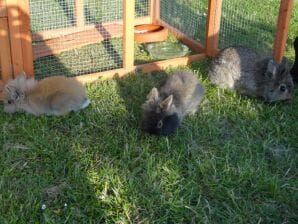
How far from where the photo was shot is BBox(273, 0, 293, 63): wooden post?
16.3 ft

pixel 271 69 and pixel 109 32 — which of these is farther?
A: pixel 109 32

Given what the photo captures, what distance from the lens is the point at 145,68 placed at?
5383 millimetres

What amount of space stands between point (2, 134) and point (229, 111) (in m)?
2.11

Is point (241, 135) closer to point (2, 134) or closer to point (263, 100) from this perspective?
point (263, 100)

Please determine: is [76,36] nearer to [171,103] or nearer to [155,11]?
[155,11]

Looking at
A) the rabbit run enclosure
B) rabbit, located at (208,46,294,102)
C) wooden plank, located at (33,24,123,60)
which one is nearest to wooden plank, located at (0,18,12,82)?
the rabbit run enclosure

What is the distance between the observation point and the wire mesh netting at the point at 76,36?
5473 millimetres

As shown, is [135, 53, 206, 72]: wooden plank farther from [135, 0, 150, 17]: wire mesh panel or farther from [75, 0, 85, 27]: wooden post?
[135, 0, 150, 17]: wire mesh panel

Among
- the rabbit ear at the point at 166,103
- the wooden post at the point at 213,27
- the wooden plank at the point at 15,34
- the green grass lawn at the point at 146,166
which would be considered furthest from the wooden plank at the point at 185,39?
the wooden plank at the point at 15,34

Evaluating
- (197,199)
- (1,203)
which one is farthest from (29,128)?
(197,199)

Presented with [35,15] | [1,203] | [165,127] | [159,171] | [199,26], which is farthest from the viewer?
[199,26]

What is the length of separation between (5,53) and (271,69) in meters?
2.59

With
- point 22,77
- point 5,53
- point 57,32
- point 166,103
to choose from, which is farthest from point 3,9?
point 166,103

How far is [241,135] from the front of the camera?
4.30 m
